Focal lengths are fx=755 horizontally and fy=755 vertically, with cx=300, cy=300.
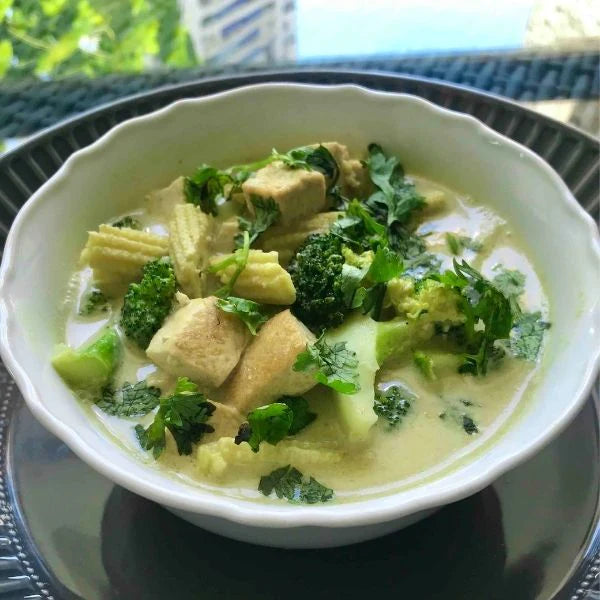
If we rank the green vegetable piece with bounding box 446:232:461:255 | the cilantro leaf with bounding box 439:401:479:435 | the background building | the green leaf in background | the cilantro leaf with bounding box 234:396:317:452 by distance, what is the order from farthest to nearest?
the background building
the green leaf in background
the green vegetable piece with bounding box 446:232:461:255
the cilantro leaf with bounding box 439:401:479:435
the cilantro leaf with bounding box 234:396:317:452

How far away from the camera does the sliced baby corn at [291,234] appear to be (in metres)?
1.61

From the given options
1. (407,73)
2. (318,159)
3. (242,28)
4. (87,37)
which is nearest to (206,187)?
(318,159)

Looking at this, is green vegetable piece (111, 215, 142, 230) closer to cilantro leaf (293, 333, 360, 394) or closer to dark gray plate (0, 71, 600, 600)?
dark gray plate (0, 71, 600, 600)

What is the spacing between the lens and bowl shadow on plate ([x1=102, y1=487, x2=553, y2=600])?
4.03 ft

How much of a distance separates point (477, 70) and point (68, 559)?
1876mm

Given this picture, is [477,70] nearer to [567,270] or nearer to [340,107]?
[340,107]

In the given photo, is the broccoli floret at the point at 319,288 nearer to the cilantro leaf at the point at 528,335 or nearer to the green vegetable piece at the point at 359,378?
the green vegetable piece at the point at 359,378

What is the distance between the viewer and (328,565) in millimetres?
1258

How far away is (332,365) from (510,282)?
20.8 inches

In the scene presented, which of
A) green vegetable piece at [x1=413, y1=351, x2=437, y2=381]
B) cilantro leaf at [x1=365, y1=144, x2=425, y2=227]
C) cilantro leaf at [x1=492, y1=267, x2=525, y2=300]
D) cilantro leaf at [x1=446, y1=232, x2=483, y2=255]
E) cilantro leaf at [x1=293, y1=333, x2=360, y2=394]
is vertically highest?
cilantro leaf at [x1=365, y1=144, x2=425, y2=227]

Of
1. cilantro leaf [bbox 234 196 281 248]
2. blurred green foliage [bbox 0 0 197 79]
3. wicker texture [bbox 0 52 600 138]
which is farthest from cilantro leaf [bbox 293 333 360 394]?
blurred green foliage [bbox 0 0 197 79]

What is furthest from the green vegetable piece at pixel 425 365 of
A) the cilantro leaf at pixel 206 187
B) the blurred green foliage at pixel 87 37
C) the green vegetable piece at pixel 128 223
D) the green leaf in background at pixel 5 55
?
the green leaf in background at pixel 5 55

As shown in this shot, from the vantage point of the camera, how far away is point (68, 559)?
1.28 metres

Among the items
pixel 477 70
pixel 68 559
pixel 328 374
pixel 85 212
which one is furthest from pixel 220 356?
pixel 477 70
